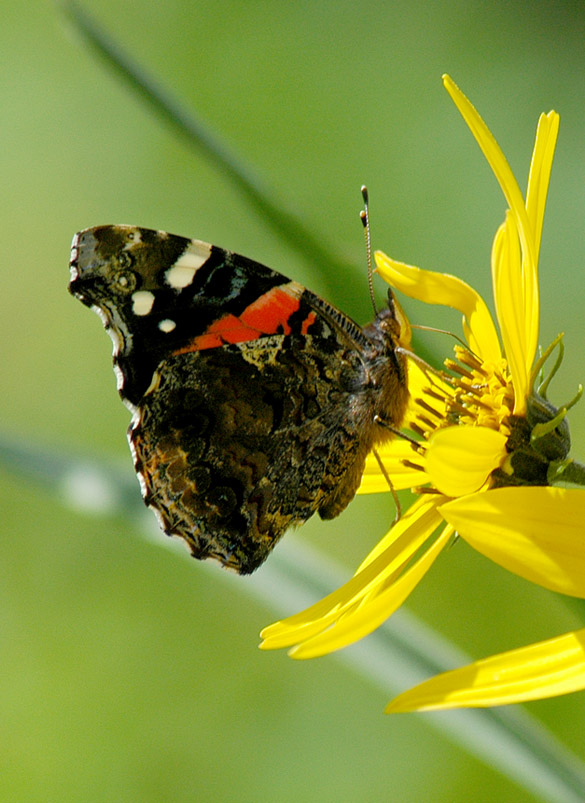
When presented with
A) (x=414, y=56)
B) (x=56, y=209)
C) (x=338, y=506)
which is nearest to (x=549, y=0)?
(x=414, y=56)

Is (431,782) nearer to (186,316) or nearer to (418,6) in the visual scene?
(186,316)

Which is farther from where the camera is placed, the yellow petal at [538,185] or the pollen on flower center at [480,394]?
the pollen on flower center at [480,394]

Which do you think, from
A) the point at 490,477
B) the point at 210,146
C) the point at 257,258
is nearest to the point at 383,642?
the point at 490,477

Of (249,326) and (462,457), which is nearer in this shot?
(462,457)

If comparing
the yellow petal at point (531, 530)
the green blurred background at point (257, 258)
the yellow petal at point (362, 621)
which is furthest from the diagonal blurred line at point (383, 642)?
the yellow petal at point (531, 530)

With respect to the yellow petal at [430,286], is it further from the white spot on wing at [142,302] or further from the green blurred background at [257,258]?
the white spot on wing at [142,302]

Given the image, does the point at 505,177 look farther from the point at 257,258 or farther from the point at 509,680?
the point at 257,258

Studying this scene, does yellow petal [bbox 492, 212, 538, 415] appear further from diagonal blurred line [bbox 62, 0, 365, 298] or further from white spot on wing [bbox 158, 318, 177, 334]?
white spot on wing [bbox 158, 318, 177, 334]
